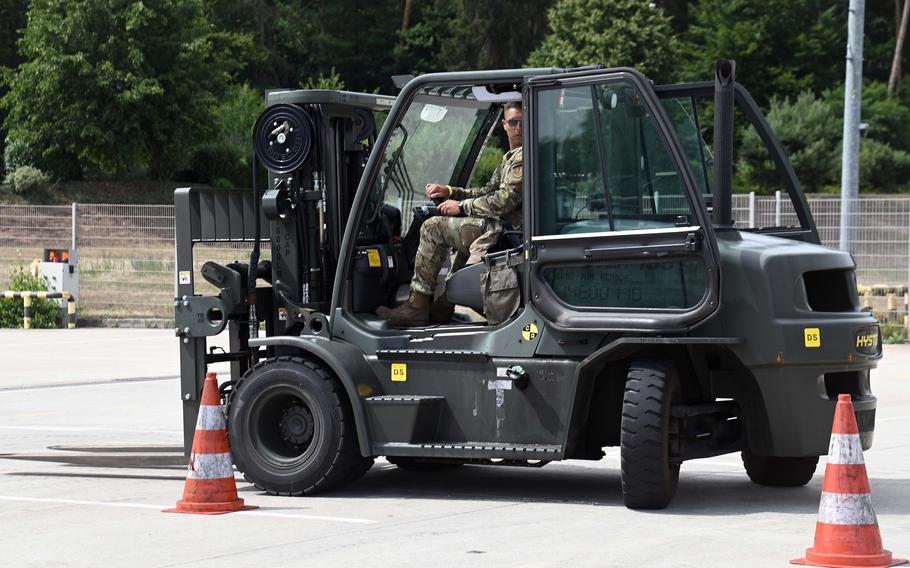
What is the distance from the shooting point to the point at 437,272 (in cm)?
945

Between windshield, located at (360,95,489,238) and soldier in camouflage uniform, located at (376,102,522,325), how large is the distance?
0.94 ft

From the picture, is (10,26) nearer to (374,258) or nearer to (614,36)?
(614,36)

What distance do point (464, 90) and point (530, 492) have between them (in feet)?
8.23

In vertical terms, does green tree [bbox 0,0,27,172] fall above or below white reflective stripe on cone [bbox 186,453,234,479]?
above

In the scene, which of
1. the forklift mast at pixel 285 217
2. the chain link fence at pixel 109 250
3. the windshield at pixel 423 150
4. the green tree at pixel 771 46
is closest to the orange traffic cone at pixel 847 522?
the windshield at pixel 423 150

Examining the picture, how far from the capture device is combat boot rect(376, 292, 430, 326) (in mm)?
9508

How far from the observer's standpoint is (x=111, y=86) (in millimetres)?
49281

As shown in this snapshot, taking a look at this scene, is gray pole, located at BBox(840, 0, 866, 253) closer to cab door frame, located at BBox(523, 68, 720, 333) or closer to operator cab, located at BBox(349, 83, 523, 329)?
operator cab, located at BBox(349, 83, 523, 329)

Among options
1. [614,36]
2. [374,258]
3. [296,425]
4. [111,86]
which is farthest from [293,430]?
[614,36]

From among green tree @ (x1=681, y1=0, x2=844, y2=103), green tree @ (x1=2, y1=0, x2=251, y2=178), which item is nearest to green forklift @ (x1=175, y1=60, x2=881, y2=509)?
green tree @ (x1=2, y1=0, x2=251, y2=178)

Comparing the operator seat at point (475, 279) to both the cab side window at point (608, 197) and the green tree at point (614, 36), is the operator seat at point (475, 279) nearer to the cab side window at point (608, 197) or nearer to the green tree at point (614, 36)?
the cab side window at point (608, 197)

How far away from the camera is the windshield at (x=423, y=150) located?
9.57m

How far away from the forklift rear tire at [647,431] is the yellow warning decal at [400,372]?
1.42 meters

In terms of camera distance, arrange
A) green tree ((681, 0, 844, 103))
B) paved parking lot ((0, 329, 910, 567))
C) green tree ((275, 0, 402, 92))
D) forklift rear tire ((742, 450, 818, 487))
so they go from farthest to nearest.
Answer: green tree ((275, 0, 402, 92))
green tree ((681, 0, 844, 103))
forklift rear tire ((742, 450, 818, 487))
paved parking lot ((0, 329, 910, 567))
